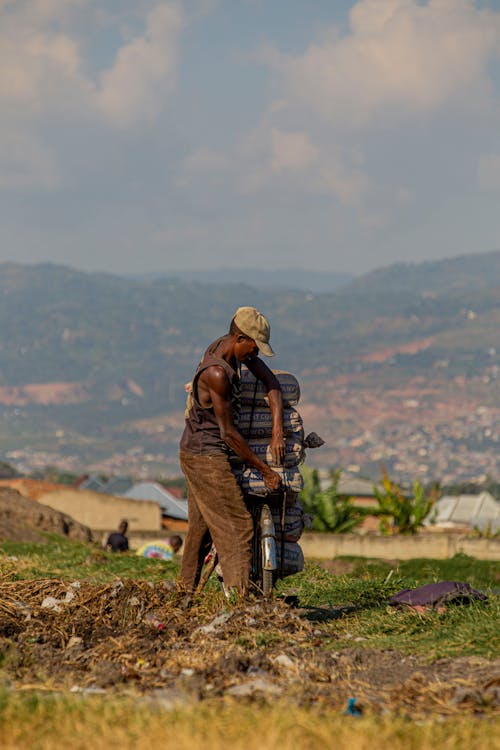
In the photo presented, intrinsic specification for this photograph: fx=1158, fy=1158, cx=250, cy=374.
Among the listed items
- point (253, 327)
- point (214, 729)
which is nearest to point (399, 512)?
point (253, 327)

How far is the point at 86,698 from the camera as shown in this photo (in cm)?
597

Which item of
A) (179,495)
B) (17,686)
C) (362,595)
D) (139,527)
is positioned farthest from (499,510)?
(17,686)

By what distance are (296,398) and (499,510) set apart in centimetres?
6324

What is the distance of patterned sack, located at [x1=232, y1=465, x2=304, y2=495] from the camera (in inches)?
360

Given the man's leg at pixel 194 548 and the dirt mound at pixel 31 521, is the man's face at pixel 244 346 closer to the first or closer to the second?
the man's leg at pixel 194 548

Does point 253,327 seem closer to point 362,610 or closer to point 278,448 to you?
point 278,448

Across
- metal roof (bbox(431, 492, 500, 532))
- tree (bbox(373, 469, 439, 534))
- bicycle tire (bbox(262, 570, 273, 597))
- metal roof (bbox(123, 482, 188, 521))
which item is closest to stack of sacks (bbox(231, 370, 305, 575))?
bicycle tire (bbox(262, 570, 273, 597))

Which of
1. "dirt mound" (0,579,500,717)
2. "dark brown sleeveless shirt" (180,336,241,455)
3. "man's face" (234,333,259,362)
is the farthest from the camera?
"dark brown sleeveless shirt" (180,336,241,455)

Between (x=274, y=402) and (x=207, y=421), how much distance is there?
1.81 feet

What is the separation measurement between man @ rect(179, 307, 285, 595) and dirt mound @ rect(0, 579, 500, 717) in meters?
0.50

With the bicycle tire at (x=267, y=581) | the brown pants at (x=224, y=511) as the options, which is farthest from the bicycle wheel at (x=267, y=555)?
the brown pants at (x=224, y=511)

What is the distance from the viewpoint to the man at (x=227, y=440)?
8.91 m

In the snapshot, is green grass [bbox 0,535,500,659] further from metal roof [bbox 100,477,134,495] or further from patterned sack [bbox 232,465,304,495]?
metal roof [bbox 100,477,134,495]

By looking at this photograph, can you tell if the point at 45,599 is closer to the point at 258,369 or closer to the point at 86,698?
the point at 258,369
